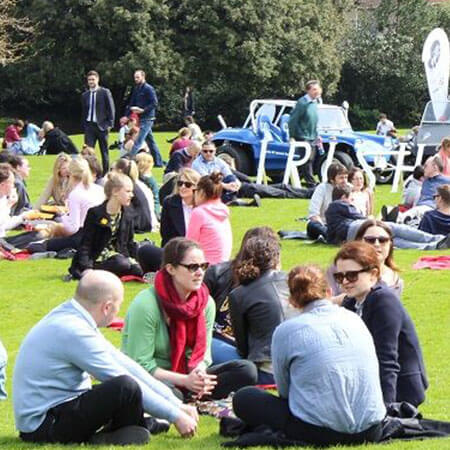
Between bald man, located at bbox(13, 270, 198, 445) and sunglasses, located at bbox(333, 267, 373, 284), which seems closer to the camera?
bald man, located at bbox(13, 270, 198, 445)

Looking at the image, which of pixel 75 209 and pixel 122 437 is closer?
pixel 122 437

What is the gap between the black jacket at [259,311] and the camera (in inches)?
336

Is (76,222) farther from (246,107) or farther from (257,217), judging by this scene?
(246,107)

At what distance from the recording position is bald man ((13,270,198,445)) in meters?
7.00

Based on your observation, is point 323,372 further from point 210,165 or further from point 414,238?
point 210,165

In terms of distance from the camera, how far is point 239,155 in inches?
1070

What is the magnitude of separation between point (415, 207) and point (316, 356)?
35.6 feet

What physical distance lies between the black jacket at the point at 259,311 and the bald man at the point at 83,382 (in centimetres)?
141

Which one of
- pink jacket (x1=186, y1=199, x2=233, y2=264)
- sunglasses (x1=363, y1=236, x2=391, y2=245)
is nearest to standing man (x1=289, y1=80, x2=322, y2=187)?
pink jacket (x1=186, y1=199, x2=233, y2=264)

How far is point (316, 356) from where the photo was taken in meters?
6.73

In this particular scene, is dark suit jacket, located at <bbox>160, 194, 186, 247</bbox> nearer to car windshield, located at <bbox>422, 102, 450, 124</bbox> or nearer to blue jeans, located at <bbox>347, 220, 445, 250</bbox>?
blue jeans, located at <bbox>347, 220, 445, 250</bbox>

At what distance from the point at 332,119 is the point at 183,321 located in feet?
68.0

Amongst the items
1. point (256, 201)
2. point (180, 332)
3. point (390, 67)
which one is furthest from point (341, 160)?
point (390, 67)

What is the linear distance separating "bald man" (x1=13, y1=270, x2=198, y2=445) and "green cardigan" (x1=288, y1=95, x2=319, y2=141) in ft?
54.7
